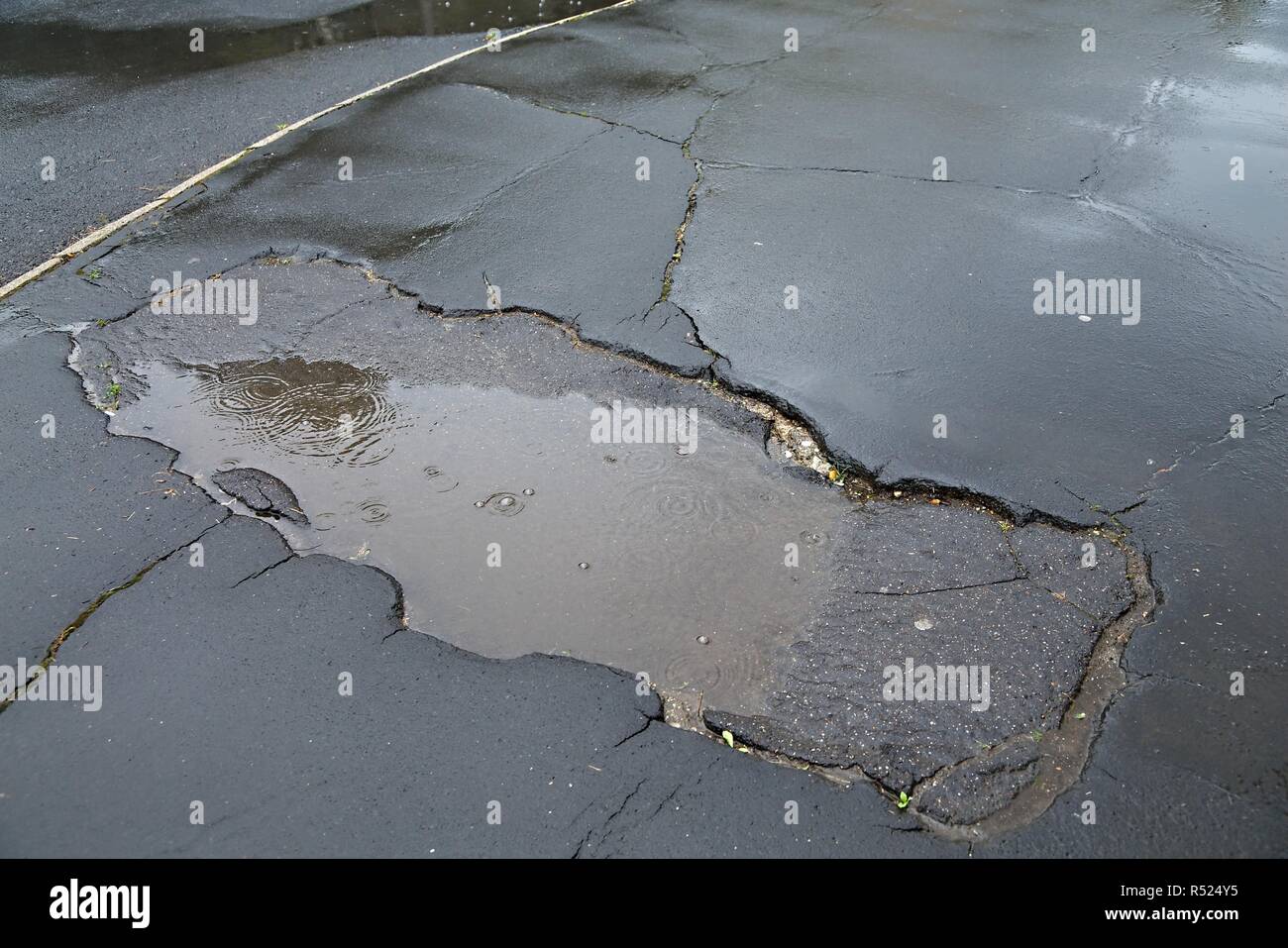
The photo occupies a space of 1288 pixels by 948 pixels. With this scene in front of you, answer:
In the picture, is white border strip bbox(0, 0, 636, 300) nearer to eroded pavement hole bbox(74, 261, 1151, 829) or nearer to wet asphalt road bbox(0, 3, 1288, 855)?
wet asphalt road bbox(0, 3, 1288, 855)

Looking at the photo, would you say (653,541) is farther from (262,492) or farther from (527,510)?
(262,492)

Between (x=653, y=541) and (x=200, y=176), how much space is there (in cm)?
544

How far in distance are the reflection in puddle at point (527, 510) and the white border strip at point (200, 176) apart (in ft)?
5.58

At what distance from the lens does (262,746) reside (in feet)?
11.8

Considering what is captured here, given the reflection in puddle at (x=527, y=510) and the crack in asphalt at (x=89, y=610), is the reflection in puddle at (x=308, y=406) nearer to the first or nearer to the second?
the reflection in puddle at (x=527, y=510)

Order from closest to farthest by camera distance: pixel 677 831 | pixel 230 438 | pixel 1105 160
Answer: pixel 677 831 → pixel 230 438 → pixel 1105 160

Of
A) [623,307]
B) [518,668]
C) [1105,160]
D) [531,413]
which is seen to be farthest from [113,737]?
[1105,160]

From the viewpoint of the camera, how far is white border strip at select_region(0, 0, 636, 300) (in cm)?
652

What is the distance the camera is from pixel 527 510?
4.69 metres

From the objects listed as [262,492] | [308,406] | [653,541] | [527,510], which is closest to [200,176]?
[308,406]

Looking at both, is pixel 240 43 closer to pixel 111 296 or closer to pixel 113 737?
pixel 111 296

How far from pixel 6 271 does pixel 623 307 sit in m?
4.25

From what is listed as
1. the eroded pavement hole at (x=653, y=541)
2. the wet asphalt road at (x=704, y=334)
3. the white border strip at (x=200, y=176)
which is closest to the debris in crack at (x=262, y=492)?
the eroded pavement hole at (x=653, y=541)
